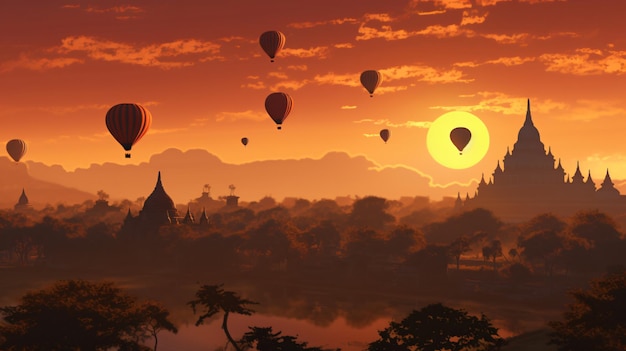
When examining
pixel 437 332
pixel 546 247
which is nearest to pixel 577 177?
pixel 546 247

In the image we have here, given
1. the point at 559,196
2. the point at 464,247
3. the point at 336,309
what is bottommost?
the point at 336,309

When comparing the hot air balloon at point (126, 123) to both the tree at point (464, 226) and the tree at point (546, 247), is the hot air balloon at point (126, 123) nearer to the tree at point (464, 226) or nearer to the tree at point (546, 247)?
the tree at point (546, 247)

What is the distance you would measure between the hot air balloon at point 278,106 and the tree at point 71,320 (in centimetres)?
4906

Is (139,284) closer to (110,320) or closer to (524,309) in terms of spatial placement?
(524,309)

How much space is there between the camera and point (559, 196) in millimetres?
175250

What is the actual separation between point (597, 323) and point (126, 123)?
5508 cm

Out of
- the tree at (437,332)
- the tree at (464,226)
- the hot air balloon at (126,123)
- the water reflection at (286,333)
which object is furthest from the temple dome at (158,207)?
the tree at (437,332)

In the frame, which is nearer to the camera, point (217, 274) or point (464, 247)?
point (464, 247)

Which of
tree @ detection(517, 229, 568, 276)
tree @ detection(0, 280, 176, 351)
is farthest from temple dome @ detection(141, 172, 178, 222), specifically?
tree @ detection(0, 280, 176, 351)

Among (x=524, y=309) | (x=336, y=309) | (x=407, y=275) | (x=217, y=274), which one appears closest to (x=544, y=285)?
(x=524, y=309)

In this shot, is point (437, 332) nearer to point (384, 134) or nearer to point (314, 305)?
point (314, 305)

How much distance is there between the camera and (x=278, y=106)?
3649 inches

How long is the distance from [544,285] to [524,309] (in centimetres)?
883

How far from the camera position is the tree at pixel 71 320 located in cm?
4325
